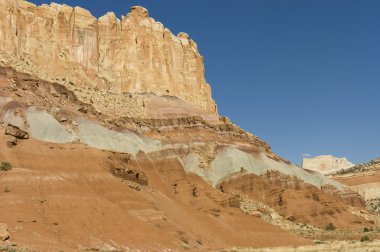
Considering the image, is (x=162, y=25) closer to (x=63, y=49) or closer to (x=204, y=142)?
(x=63, y=49)

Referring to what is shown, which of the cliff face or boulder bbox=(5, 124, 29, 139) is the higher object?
the cliff face

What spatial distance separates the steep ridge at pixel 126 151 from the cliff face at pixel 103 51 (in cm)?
24

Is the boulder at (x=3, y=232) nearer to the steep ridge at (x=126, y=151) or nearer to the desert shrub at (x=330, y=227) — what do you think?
the steep ridge at (x=126, y=151)

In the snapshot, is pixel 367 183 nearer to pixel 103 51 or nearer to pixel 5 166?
pixel 103 51

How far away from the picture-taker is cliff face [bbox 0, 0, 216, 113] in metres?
92.2

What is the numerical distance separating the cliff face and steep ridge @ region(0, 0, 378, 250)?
0.79 ft

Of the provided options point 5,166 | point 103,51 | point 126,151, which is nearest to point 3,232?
point 5,166

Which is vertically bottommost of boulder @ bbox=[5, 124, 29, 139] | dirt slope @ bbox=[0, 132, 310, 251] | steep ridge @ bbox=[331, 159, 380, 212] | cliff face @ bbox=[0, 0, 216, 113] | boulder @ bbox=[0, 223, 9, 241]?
boulder @ bbox=[0, 223, 9, 241]

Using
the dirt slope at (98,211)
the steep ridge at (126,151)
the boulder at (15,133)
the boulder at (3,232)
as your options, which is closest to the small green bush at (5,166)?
the dirt slope at (98,211)

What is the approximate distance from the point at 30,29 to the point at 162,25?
32101 mm

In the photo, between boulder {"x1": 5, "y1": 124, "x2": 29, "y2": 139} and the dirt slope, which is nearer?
the dirt slope

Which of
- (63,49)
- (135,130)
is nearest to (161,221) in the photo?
(135,130)

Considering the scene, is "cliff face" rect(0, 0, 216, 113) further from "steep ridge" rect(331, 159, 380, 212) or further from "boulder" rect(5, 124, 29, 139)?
"steep ridge" rect(331, 159, 380, 212)

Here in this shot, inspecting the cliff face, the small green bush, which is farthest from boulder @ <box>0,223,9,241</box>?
the cliff face
